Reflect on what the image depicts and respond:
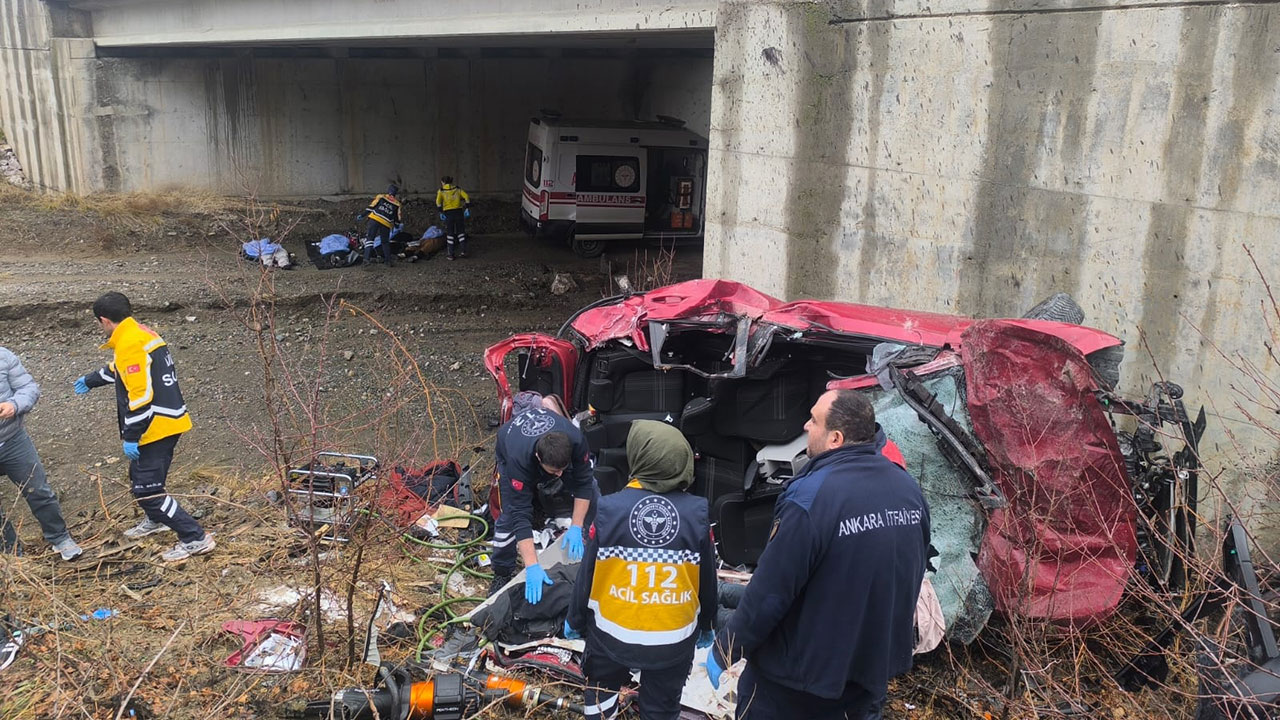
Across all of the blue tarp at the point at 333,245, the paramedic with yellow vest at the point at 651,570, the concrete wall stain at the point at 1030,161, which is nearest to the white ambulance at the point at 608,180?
the blue tarp at the point at 333,245

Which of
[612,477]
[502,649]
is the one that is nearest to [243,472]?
[612,477]

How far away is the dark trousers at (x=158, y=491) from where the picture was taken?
5.53 metres

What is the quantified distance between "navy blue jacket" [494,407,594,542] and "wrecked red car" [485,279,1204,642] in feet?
2.95

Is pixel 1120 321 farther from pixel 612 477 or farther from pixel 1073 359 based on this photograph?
pixel 612 477

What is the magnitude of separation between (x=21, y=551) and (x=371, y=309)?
775cm

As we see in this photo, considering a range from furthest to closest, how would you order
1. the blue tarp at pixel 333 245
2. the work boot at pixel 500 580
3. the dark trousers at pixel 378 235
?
1. the dark trousers at pixel 378 235
2. the blue tarp at pixel 333 245
3. the work boot at pixel 500 580

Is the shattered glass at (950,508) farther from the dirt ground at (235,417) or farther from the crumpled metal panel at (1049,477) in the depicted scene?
the dirt ground at (235,417)

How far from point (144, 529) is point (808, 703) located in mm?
4730

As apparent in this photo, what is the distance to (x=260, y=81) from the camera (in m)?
18.3

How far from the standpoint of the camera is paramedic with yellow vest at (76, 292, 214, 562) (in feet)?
18.3

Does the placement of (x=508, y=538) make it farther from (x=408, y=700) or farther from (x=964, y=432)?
(x=964, y=432)

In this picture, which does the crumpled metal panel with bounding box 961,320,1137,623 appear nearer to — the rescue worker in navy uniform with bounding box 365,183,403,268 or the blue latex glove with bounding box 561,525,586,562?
the blue latex glove with bounding box 561,525,586,562

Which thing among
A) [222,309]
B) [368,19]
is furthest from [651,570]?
[222,309]

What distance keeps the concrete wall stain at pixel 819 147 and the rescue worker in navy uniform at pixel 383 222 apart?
29.5ft
